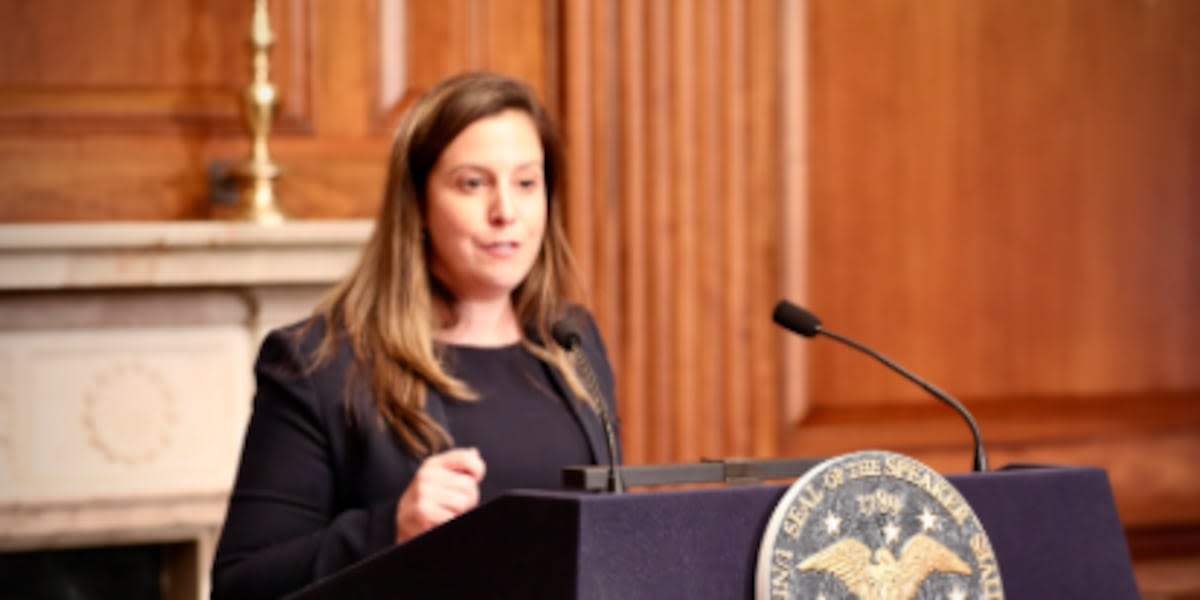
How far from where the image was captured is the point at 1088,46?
3.82 meters

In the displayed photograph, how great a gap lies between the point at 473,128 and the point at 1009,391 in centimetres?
210

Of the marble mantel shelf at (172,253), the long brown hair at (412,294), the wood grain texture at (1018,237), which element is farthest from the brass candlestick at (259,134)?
the wood grain texture at (1018,237)

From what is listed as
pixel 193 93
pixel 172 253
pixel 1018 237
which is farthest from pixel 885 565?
pixel 1018 237

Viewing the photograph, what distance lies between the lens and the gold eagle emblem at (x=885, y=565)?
4.01ft

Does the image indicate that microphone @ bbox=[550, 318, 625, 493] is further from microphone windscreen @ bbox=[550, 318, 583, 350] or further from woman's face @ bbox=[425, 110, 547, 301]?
woman's face @ bbox=[425, 110, 547, 301]

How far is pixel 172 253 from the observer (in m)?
2.84

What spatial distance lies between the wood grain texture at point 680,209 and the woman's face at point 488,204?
1234 millimetres

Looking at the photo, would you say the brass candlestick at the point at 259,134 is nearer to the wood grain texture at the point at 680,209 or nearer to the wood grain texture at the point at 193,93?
the wood grain texture at the point at 193,93

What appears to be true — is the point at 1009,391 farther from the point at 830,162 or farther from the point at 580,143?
the point at 580,143

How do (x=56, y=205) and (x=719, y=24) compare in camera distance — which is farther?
(x=719, y=24)

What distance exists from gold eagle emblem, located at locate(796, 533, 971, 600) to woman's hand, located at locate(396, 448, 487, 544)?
44cm

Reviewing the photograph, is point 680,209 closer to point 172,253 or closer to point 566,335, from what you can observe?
point 172,253

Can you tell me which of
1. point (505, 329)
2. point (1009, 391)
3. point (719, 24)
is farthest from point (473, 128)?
point (1009, 391)

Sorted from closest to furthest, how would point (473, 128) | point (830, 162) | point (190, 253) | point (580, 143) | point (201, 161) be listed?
point (473, 128), point (190, 253), point (201, 161), point (580, 143), point (830, 162)
